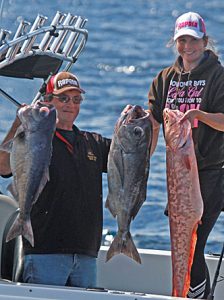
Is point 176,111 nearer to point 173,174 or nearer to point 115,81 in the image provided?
point 173,174

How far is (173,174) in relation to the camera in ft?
17.0

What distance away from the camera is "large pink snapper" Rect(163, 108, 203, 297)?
5.14 meters

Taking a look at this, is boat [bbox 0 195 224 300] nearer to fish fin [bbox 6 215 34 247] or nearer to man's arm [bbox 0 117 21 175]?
fish fin [bbox 6 215 34 247]

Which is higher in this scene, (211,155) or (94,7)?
(94,7)

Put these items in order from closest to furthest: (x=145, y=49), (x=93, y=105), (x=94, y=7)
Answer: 1. (x=93, y=105)
2. (x=145, y=49)
3. (x=94, y=7)

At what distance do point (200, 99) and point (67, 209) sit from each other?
88 cm

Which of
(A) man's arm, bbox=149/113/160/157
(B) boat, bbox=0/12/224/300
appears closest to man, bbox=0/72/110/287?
(A) man's arm, bbox=149/113/160/157

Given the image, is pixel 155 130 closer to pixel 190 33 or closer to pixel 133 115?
pixel 190 33

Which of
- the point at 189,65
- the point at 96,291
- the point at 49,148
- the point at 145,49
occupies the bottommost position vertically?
the point at 96,291

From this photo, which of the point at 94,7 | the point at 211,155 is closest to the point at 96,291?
the point at 211,155

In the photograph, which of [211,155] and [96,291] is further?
[211,155]

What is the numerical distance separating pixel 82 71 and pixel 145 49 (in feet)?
4.59

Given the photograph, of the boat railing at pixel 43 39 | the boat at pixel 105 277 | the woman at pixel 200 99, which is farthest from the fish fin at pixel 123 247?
the boat railing at pixel 43 39

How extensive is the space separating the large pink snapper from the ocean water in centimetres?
548
